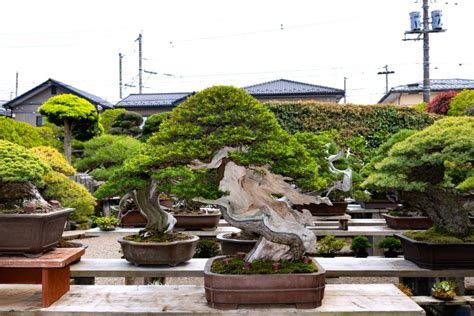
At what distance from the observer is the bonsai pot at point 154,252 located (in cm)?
433

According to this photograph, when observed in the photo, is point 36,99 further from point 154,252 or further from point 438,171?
point 438,171

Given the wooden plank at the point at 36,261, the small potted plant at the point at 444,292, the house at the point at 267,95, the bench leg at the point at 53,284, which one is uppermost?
the house at the point at 267,95

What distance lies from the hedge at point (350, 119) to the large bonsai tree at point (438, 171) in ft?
27.9

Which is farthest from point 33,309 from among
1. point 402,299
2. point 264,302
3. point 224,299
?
point 402,299

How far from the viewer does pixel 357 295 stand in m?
3.39

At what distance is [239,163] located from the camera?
10.3ft

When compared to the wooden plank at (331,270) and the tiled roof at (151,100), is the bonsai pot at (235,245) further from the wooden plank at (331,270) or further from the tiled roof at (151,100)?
the tiled roof at (151,100)

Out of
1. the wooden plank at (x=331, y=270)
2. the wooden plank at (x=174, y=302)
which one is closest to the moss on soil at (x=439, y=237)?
the wooden plank at (x=331, y=270)

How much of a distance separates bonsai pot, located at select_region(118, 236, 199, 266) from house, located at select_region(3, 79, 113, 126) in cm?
1911

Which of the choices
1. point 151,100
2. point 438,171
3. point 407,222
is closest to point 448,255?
point 438,171

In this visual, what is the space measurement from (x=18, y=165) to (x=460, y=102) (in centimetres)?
1513

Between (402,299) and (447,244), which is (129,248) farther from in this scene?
(447,244)

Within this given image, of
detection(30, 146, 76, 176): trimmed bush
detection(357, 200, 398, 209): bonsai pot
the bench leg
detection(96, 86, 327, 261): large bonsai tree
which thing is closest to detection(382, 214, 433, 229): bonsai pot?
detection(357, 200, 398, 209): bonsai pot

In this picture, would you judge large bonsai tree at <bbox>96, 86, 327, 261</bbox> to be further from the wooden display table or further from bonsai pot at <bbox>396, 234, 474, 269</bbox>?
bonsai pot at <bbox>396, 234, 474, 269</bbox>
